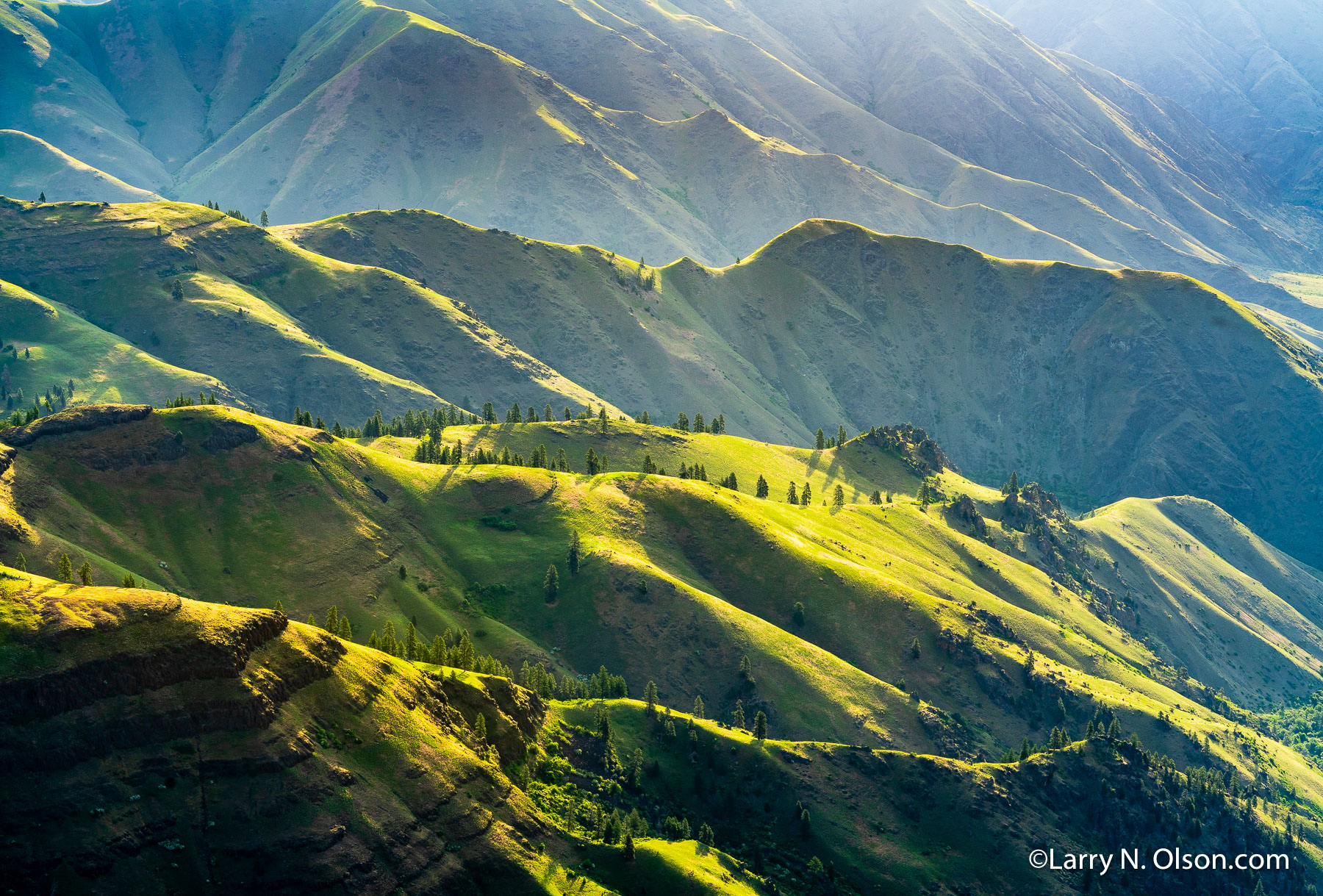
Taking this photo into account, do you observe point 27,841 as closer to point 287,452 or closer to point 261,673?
point 261,673

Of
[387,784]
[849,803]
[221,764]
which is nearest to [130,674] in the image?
[221,764]

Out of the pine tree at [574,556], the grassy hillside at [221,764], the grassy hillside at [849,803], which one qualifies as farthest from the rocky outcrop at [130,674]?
the pine tree at [574,556]

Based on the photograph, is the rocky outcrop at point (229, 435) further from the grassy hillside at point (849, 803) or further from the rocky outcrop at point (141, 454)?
the grassy hillside at point (849, 803)

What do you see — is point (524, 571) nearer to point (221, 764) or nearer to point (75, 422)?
point (75, 422)

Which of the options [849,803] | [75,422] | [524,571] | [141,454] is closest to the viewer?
[849,803]

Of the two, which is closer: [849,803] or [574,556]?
[849,803]

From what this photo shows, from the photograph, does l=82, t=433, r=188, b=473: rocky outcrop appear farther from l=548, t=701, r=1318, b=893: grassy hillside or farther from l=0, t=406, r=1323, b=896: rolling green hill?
l=548, t=701, r=1318, b=893: grassy hillside
